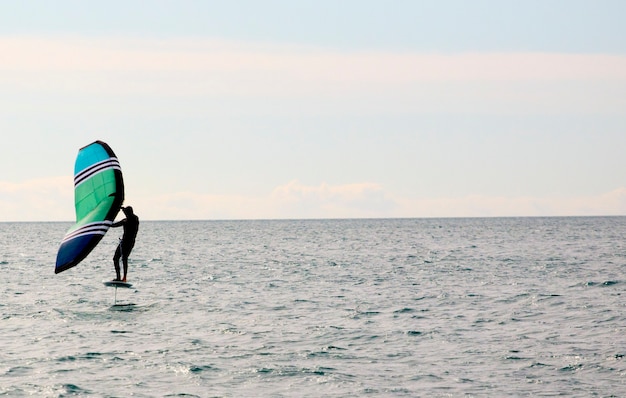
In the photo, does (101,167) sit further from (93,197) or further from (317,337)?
(317,337)

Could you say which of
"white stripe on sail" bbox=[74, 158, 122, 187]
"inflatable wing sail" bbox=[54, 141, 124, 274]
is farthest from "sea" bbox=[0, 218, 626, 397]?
"white stripe on sail" bbox=[74, 158, 122, 187]

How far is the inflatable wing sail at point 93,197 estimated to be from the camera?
30.2m

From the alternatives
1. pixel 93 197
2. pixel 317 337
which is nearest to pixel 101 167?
pixel 93 197

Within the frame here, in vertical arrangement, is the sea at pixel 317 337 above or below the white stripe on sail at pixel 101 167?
below

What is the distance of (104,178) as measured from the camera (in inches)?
1190

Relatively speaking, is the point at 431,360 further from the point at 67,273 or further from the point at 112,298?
the point at 67,273

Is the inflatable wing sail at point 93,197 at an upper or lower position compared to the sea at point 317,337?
upper

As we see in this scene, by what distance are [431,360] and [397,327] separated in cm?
632

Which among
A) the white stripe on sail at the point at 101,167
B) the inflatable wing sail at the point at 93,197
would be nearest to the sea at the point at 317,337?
the inflatable wing sail at the point at 93,197

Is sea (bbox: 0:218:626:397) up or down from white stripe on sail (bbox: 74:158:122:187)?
down

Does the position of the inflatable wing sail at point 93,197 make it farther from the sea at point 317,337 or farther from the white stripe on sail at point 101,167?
the sea at point 317,337

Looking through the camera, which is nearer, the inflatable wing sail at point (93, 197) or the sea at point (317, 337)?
the sea at point (317, 337)

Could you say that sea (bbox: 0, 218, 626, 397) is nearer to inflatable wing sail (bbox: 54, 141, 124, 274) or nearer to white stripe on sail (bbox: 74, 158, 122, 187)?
inflatable wing sail (bbox: 54, 141, 124, 274)

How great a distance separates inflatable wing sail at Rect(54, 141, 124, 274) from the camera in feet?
99.0
